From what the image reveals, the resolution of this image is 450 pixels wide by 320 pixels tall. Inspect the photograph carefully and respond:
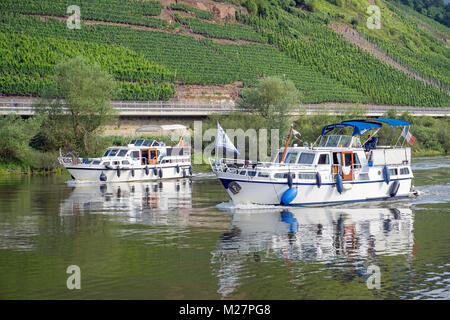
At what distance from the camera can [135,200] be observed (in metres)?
48.4

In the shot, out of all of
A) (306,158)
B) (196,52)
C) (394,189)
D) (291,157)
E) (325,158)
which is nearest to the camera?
(306,158)

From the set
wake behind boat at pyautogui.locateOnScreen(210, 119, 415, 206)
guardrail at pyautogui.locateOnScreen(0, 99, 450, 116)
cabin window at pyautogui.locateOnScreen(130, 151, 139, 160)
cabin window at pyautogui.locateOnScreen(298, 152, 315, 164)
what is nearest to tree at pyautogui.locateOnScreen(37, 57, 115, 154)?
guardrail at pyautogui.locateOnScreen(0, 99, 450, 116)

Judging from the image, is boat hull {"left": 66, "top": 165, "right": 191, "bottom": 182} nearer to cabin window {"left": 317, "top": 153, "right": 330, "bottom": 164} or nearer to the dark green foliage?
cabin window {"left": 317, "top": 153, "right": 330, "bottom": 164}

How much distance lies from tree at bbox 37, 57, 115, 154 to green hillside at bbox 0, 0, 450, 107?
18890 mm

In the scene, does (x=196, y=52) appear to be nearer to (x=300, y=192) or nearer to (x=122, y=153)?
(x=122, y=153)

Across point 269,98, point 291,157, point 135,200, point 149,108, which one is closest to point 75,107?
point 149,108

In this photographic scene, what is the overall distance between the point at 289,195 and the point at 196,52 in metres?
98.3

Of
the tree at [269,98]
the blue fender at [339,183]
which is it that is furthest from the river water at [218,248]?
the tree at [269,98]

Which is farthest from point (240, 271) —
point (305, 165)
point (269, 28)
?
point (269, 28)

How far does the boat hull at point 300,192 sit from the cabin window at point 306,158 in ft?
5.13

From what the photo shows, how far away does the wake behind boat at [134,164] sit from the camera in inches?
2347

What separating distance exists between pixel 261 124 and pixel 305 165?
125 feet

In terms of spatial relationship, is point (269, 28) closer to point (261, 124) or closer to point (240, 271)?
point (261, 124)

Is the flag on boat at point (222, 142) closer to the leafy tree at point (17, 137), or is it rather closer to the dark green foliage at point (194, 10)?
the leafy tree at point (17, 137)
